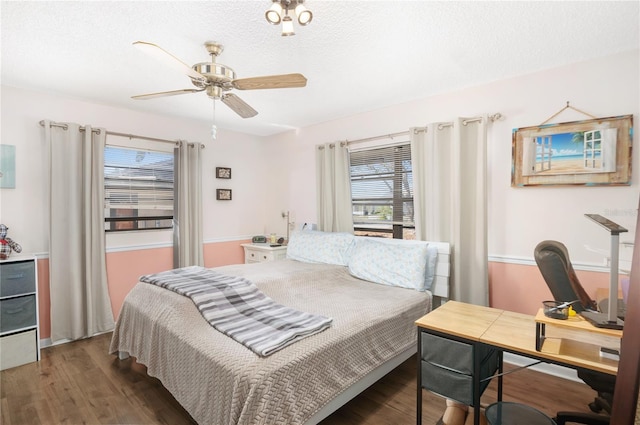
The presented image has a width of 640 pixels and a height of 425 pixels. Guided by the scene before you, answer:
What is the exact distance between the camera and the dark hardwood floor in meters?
1.95

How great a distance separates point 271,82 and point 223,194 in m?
2.69

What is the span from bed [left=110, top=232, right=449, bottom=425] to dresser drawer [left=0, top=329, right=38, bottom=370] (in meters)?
0.71

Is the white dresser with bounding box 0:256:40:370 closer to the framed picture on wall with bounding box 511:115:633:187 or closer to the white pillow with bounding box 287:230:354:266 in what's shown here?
the white pillow with bounding box 287:230:354:266

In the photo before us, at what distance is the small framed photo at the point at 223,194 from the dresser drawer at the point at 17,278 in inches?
80.5

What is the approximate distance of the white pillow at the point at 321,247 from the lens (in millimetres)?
3363

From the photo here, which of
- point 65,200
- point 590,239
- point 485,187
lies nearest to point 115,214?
point 65,200

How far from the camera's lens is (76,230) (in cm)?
304

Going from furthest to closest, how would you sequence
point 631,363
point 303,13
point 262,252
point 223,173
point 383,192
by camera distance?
point 223,173 → point 262,252 → point 383,192 → point 303,13 → point 631,363

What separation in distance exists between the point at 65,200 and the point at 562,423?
14.2 feet

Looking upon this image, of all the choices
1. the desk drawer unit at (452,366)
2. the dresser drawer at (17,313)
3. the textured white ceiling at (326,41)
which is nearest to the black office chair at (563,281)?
the desk drawer unit at (452,366)

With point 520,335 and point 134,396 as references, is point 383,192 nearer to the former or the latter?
point 520,335

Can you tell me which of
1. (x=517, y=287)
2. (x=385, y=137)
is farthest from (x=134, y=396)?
(x=385, y=137)

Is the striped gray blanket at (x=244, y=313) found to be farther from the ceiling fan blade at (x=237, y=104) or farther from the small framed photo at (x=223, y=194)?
the small framed photo at (x=223, y=194)

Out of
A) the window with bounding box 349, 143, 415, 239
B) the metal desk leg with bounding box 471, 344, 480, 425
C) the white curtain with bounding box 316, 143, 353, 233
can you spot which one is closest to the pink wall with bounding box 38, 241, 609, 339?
the window with bounding box 349, 143, 415, 239
